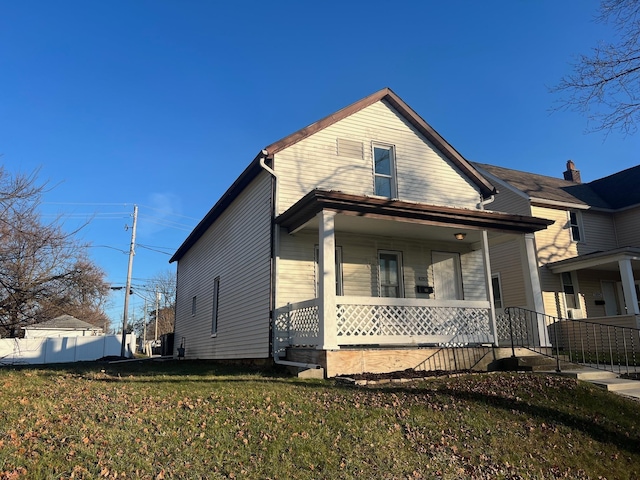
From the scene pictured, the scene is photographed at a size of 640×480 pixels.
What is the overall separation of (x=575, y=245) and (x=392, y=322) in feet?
39.4

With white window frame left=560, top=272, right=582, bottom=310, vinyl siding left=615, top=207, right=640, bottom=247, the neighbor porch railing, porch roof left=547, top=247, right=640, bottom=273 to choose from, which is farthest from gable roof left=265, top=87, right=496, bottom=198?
vinyl siding left=615, top=207, right=640, bottom=247

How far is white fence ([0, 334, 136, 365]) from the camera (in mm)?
23391

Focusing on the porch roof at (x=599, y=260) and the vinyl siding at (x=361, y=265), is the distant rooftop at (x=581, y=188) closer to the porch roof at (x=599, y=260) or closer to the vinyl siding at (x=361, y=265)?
the porch roof at (x=599, y=260)

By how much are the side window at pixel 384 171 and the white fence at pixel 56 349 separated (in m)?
19.7

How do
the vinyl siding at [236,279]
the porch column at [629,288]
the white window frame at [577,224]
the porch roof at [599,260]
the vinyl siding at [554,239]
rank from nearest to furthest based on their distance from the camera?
the vinyl siding at [236,279] < the porch column at [629,288] < the porch roof at [599,260] < the vinyl siding at [554,239] < the white window frame at [577,224]

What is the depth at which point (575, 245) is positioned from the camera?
18.5m

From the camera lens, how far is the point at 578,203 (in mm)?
18734

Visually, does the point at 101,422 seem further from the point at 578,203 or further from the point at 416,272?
the point at 578,203

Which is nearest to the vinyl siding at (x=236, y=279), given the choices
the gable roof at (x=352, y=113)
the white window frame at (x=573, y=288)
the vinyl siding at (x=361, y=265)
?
the gable roof at (x=352, y=113)

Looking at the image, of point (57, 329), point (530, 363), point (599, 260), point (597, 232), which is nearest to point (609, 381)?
point (530, 363)

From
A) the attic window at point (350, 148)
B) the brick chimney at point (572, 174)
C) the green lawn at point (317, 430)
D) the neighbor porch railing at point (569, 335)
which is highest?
the brick chimney at point (572, 174)

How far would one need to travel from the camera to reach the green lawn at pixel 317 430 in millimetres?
4344

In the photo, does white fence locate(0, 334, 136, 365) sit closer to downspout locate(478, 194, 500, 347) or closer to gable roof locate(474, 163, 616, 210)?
downspout locate(478, 194, 500, 347)

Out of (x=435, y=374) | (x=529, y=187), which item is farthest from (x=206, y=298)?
(x=529, y=187)
